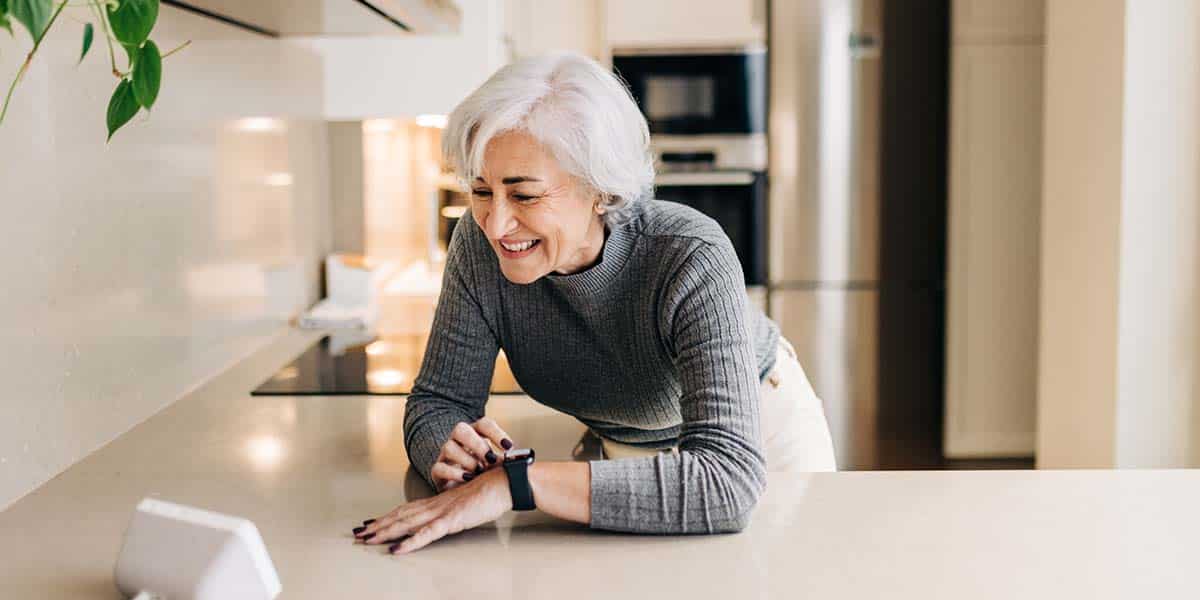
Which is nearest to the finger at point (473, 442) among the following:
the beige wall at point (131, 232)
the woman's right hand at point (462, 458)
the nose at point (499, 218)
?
the woman's right hand at point (462, 458)

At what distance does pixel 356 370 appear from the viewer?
2.13 metres

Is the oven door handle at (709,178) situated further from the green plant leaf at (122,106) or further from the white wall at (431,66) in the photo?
the green plant leaf at (122,106)

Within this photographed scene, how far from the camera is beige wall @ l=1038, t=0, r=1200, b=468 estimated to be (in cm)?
276

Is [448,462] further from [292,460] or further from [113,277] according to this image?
[113,277]

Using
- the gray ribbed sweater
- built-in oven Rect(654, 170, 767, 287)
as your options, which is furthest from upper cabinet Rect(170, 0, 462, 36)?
built-in oven Rect(654, 170, 767, 287)

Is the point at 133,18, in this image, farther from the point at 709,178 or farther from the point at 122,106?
the point at 709,178

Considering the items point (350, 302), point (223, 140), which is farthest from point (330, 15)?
point (350, 302)

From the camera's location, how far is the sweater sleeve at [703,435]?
47.4 inches

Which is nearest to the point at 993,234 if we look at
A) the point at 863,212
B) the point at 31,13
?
the point at 863,212

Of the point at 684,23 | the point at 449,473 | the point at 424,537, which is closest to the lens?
the point at 424,537

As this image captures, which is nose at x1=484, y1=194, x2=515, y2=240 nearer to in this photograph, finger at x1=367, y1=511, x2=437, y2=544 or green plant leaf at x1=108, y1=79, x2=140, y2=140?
finger at x1=367, y1=511, x2=437, y2=544

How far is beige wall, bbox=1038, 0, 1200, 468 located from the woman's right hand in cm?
202

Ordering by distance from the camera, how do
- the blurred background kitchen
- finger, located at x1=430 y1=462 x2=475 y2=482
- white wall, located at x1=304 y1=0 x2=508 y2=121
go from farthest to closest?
white wall, located at x1=304 y1=0 x2=508 y2=121 < the blurred background kitchen < finger, located at x1=430 y1=462 x2=475 y2=482

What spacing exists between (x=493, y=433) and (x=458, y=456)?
0.07m
